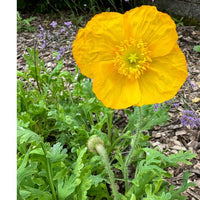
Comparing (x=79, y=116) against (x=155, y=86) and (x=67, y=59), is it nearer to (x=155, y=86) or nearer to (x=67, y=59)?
(x=155, y=86)

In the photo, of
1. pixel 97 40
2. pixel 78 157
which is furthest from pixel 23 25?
pixel 97 40

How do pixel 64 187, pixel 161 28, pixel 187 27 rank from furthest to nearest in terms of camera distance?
1. pixel 187 27
2. pixel 64 187
3. pixel 161 28

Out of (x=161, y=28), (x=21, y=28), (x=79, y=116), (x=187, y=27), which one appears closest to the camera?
(x=161, y=28)

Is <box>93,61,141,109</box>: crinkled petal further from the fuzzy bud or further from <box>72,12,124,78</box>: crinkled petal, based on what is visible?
the fuzzy bud

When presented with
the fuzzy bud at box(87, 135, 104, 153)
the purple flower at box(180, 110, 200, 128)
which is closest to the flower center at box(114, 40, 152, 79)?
the fuzzy bud at box(87, 135, 104, 153)

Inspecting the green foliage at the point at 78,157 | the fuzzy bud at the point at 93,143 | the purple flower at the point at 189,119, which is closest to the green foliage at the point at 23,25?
the green foliage at the point at 78,157

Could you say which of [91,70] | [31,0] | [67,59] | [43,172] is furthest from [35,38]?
[91,70]

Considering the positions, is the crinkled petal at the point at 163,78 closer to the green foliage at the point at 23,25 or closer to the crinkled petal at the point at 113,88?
the crinkled petal at the point at 113,88
